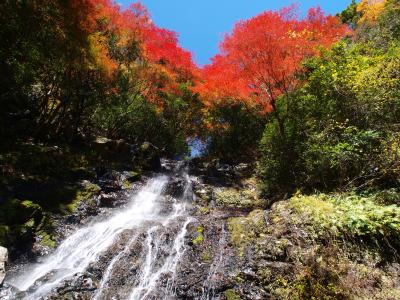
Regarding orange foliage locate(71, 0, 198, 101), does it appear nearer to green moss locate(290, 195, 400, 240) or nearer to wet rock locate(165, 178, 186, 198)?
wet rock locate(165, 178, 186, 198)

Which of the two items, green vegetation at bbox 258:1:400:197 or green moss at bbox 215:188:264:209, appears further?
green moss at bbox 215:188:264:209

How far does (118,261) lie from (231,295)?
3.30m

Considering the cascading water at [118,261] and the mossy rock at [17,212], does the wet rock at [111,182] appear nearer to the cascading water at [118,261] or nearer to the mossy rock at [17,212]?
the cascading water at [118,261]

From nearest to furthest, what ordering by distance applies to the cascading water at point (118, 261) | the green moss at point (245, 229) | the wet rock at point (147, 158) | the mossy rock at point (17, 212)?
1. the cascading water at point (118, 261)
2. the green moss at point (245, 229)
3. the mossy rock at point (17, 212)
4. the wet rock at point (147, 158)

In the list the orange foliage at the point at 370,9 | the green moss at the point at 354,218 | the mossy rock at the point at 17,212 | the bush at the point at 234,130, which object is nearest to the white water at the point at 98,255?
the mossy rock at the point at 17,212

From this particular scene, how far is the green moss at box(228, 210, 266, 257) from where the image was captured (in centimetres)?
820

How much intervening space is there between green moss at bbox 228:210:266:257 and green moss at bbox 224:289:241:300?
1118mm

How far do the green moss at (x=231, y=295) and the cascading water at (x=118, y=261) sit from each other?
1.24 m

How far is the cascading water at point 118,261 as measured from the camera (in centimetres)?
734

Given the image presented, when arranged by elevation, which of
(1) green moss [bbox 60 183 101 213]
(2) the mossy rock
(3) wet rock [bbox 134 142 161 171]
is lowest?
(2) the mossy rock

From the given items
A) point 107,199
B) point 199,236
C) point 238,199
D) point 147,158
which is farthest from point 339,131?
point 147,158

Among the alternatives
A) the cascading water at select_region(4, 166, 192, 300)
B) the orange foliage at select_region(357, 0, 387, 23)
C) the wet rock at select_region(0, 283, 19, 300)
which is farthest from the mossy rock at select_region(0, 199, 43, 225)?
the orange foliage at select_region(357, 0, 387, 23)

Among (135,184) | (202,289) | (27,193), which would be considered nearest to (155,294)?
(202,289)

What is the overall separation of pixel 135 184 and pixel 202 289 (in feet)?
33.5
